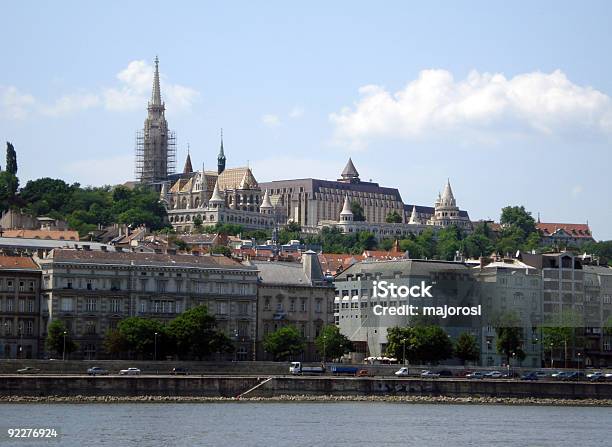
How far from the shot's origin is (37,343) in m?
113

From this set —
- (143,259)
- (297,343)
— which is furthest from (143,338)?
(297,343)

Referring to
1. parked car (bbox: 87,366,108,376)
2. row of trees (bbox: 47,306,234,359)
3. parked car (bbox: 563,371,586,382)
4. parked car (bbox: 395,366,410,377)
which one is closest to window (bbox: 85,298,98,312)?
row of trees (bbox: 47,306,234,359)

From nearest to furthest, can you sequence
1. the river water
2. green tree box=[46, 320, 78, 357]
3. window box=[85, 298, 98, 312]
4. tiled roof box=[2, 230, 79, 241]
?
the river water
green tree box=[46, 320, 78, 357]
window box=[85, 298, 98, 312]
tiled roof box=[2, 230, 79, 241]

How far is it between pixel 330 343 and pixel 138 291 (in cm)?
1290

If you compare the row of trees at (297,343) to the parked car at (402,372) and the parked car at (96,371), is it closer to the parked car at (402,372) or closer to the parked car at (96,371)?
the parked car at (402,372)

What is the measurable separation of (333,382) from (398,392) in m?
3.71

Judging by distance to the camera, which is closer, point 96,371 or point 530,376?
point 96,371

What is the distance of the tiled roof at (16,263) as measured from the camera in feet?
376

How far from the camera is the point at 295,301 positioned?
12350 cm

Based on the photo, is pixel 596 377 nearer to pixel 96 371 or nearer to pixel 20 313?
pixel 96 371

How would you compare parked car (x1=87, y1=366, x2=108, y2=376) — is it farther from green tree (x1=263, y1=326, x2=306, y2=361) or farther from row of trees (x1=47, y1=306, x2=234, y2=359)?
green tree (x1=263, y1=326, x2=306, y2=361)

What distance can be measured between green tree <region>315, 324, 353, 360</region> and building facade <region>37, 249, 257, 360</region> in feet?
14.4

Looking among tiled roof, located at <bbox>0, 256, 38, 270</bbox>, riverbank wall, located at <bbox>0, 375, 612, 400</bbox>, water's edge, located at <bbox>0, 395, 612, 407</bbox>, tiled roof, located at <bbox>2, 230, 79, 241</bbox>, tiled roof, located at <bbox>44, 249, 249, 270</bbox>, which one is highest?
tiled roof, located at <bbox>2, 230, 79, 241</bbox>

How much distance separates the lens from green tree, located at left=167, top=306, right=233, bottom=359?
10944cm
